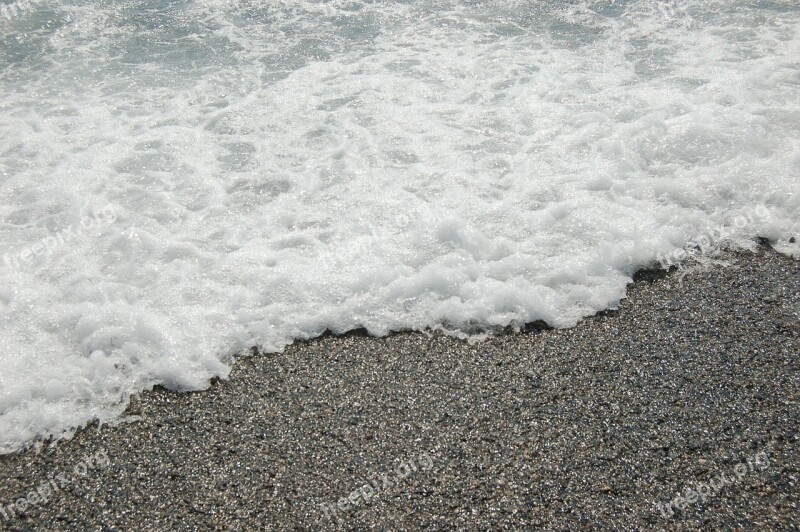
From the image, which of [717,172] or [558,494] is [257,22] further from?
[558,494]

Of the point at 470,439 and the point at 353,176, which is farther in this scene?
the point at 353,176

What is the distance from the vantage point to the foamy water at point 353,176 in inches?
158

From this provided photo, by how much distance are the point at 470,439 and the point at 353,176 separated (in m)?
2.88

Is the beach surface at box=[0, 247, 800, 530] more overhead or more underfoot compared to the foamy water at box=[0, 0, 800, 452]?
more underfoot

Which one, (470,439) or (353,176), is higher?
(353,176)

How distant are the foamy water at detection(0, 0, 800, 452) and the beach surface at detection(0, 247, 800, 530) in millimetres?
264

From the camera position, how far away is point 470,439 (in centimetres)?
326

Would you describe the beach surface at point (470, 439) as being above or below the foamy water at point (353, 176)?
below

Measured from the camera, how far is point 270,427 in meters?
3.39


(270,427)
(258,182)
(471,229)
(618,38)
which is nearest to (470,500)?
(270,427)

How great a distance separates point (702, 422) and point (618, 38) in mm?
5893

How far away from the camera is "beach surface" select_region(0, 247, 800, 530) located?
2.96 meters

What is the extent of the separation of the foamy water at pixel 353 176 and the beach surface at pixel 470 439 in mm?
264

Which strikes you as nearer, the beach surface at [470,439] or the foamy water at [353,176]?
the beach surface at [470,439]
